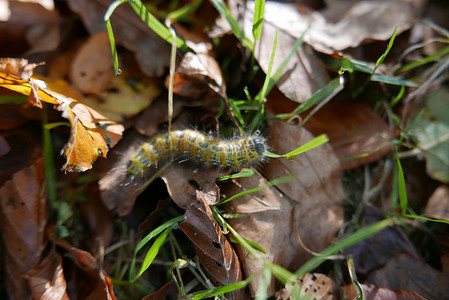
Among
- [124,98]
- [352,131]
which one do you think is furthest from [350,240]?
[124,98]

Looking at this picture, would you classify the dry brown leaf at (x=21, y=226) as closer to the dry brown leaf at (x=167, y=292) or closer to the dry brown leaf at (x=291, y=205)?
the dry brown leaf at (x=167, y=292)

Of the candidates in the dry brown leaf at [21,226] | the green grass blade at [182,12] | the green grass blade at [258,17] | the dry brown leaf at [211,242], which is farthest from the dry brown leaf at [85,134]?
the green grass blade at [258,17]

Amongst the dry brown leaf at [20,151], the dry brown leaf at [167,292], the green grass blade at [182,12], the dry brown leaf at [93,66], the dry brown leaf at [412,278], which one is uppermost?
the green grass blade at [182,12]

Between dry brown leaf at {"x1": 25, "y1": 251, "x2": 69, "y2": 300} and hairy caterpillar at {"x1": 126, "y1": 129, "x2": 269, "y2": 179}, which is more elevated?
hairy caterpillar at {"x1": 126, "y1": 129, "x2": 269, "y2": 179}

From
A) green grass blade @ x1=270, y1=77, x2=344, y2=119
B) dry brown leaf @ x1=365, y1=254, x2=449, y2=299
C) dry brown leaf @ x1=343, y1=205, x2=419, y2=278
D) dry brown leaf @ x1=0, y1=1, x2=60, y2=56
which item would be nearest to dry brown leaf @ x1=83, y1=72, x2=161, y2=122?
dry brown leaf @ x1=0, y1=1, x2=60, y2=56

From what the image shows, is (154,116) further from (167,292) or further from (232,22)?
(167,292)

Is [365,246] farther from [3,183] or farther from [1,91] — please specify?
[1,91]

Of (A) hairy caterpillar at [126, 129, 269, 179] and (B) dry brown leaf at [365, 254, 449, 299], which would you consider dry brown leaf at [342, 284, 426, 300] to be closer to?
(B) dry brown leaf at [365, 254, 449, 299]
